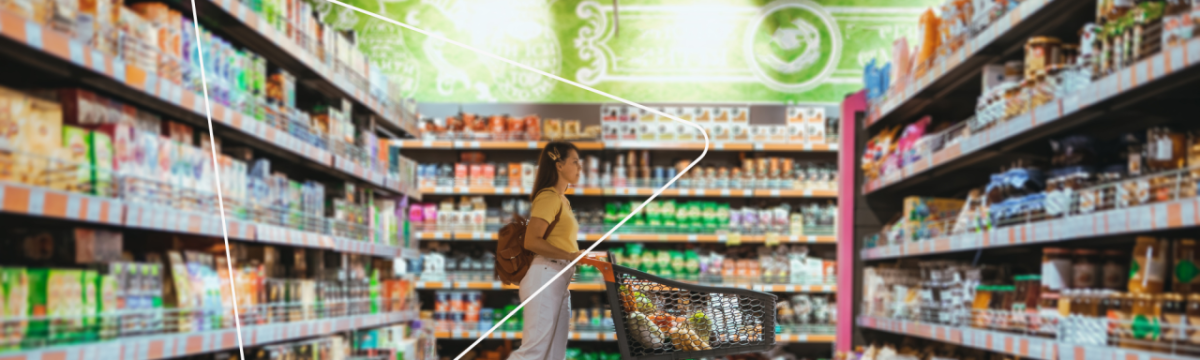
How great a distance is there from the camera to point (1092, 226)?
238 cm

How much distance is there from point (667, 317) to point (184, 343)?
4.77 ft

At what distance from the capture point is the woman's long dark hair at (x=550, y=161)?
1607 mm

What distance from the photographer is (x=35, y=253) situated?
182 centimetres

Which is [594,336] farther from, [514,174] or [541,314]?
[541,314]

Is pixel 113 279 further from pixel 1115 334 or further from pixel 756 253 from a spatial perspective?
pixel 756 253

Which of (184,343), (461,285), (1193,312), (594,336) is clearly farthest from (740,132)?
(184,343)

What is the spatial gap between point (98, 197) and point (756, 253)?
15.8ft

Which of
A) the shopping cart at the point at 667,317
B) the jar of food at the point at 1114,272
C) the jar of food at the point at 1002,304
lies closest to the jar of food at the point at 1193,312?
the jar of food at the point at 1114,272

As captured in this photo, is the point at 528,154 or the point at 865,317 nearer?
A: the point at 865,317

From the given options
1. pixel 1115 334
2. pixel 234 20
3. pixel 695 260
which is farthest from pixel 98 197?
pixel 695 260

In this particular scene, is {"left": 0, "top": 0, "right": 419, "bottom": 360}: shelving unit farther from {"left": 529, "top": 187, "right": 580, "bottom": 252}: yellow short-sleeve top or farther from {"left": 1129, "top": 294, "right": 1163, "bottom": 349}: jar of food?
{"left": 1129, "top": 294, "right": 1163, "bottom": 349}: jar of food

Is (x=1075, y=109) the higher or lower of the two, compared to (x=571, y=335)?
higher

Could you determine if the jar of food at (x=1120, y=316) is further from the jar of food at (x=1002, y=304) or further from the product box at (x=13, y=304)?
the product box at (x=13, y=304)

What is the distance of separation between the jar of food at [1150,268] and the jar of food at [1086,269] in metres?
0.23
